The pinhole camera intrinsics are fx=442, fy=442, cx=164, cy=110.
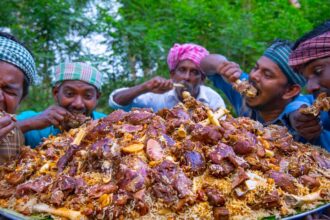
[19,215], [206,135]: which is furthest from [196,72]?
[19,215]

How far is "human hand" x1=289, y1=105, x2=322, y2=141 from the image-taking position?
235cm

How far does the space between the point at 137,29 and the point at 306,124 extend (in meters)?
3.92

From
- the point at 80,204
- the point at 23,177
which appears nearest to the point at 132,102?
the point at 23,177

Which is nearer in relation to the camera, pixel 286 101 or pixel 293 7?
pixel 286 101

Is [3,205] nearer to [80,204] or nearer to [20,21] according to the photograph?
[80,204]

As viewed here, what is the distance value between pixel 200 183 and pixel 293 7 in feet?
16.5

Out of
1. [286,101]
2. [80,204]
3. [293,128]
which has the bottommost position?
[80,204]

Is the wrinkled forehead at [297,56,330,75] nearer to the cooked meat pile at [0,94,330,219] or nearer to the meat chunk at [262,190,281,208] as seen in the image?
the cooked meat pile at [0,94,330,219]

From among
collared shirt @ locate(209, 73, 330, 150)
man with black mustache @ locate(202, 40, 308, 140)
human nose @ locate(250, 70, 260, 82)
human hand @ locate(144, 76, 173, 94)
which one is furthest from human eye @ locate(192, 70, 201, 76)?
human nose @ locate(250, 70, 260, 82)

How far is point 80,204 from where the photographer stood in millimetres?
1625

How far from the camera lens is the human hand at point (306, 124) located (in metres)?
2.35

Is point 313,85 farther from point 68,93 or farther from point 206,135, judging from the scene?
point 68,93

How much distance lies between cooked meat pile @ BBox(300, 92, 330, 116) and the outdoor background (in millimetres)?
3645

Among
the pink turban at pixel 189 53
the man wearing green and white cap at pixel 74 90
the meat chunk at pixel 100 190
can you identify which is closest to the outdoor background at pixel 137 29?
the pink turban at pixel 189 53
